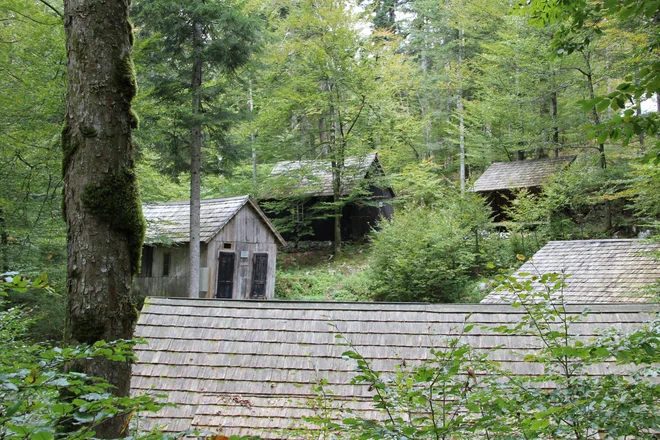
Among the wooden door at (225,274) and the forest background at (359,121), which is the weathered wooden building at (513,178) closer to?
the forest background at (359,121)

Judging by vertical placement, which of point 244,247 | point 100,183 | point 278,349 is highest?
point 100,183

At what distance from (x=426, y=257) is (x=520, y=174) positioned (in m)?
10.5

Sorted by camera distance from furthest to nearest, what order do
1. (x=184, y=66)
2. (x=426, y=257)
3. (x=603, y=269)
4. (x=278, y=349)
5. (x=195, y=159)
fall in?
(x=426, y=257), (x=184, y=66), (x=195, y=159), (x=603, y=269), (x=278, y=349)

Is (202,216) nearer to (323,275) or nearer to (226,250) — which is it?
(226,250)

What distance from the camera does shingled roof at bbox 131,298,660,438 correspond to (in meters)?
5.13

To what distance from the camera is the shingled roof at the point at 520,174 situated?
71.7ft

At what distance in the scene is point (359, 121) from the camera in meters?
22.5

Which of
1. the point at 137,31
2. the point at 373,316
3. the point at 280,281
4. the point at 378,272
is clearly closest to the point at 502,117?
the point at 378,272

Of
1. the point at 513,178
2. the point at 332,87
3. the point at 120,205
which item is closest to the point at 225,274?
the point at 332,87

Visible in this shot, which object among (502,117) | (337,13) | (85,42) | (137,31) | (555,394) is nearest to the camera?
(555,394)

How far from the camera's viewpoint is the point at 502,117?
79.0 ft

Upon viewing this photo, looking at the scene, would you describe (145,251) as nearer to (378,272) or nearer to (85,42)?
(378,272)

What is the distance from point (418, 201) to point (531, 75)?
8038 mm

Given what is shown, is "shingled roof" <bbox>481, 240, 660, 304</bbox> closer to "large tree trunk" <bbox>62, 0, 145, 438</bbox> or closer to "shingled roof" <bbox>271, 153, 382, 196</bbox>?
"large tree trunk" <bbox>62, 0, 145, 438</bbox>
